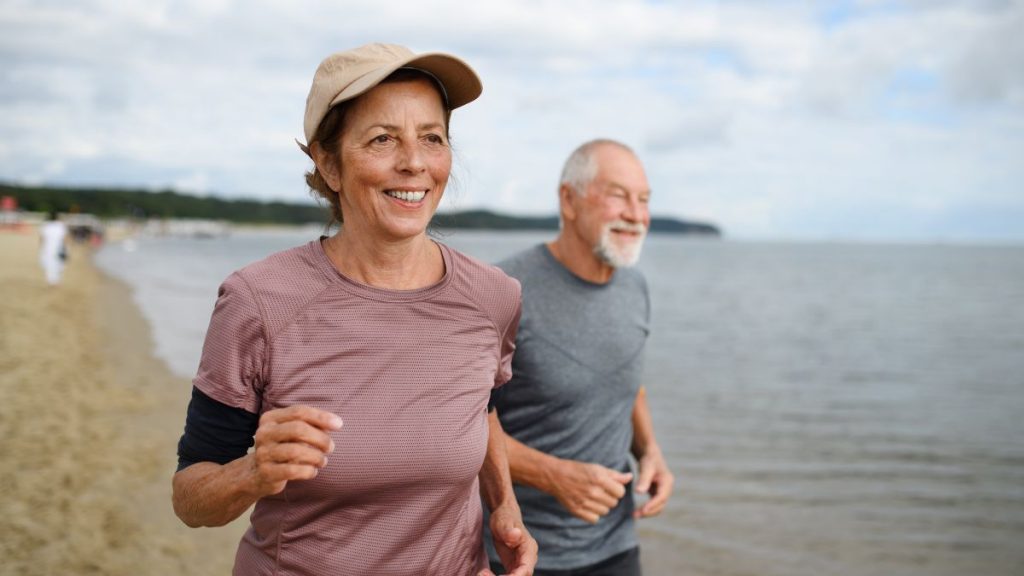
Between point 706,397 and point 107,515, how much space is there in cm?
1058

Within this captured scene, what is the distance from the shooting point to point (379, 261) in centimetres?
232

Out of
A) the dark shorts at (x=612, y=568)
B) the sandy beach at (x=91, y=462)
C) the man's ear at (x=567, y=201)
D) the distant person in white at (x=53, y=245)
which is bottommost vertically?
the distant person in white at (x=53, y=245)

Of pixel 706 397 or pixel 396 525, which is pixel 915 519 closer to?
pixel 706 397

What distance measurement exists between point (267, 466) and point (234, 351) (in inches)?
13.1

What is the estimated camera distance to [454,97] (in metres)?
2.42

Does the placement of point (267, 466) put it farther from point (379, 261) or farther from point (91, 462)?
point (91, 462)

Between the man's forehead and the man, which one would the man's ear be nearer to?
the man

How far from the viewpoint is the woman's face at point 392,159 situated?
225 centimetres

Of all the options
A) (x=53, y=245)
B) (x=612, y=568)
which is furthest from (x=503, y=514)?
(x=53, y=245)

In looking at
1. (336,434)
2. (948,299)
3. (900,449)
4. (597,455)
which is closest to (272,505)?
(336,434)

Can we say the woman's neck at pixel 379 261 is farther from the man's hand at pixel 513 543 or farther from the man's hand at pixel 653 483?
the man's hand at pixel 653 483

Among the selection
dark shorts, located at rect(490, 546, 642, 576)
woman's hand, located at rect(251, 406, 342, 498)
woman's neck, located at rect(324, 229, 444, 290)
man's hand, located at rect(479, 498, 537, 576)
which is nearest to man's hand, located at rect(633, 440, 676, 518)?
dark shorts, located at rect(490, 546, 642, 576)

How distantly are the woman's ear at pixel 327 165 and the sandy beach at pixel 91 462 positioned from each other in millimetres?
4443

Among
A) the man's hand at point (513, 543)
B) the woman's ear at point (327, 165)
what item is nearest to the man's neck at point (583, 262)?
the man's hand at point (513, 543)
